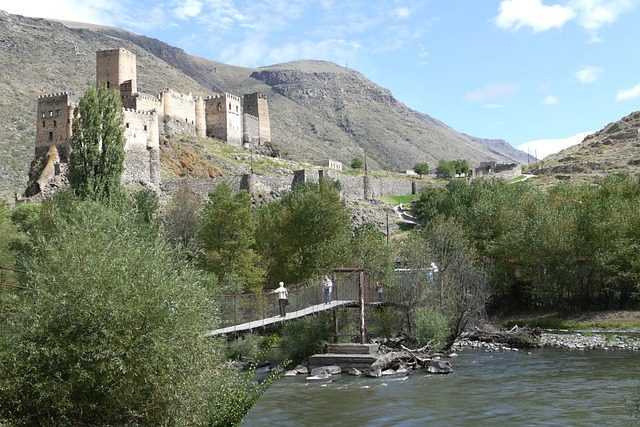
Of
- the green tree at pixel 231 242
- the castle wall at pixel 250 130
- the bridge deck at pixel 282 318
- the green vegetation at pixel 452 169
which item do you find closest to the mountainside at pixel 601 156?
the green vegetation at pixel 452 169

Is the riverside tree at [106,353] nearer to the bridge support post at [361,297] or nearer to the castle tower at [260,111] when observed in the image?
the bridge support post at [361,297]

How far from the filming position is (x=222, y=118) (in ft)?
310

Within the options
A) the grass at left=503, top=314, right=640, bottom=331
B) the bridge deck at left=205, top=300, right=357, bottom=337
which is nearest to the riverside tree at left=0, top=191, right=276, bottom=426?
the bridge deck at left=205, top=300, right=357, bottom=337

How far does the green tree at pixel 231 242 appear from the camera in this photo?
141 feet

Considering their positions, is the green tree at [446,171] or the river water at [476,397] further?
the green tree at [446,171]

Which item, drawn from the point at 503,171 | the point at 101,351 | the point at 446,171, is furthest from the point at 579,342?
the point at 446,171

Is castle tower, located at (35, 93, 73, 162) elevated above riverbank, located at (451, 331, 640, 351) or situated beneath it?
elevated above

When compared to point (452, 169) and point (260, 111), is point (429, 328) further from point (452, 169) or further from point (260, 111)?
point (452, 169)

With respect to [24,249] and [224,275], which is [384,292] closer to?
[224,275]

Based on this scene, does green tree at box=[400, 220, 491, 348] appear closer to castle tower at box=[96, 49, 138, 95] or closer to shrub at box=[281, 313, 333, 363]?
shrub at box=[281, 313, 333, 363]

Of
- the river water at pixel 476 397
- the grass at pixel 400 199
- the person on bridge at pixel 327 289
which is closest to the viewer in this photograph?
the river water at pixel 476 397

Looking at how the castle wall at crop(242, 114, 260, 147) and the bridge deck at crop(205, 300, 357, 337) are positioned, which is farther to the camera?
the castle wall at crop(242, 114, 260, 147)

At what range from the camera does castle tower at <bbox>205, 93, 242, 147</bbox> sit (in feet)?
309

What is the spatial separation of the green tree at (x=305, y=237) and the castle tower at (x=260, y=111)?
55.8 metres
